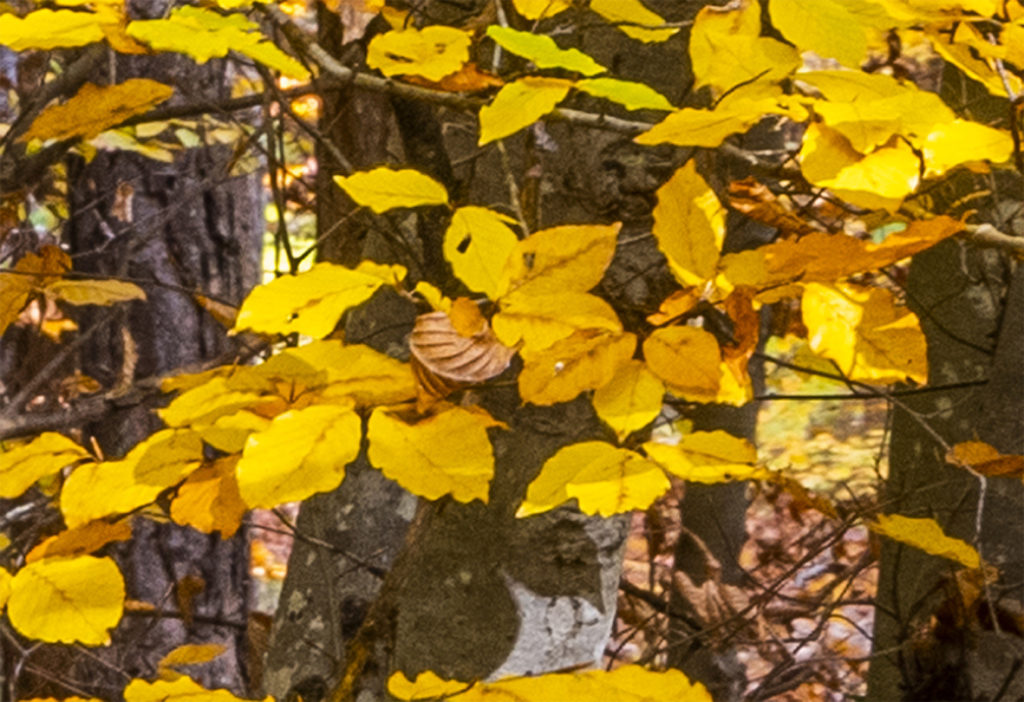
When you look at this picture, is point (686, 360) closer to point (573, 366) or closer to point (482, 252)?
point (573, 366)

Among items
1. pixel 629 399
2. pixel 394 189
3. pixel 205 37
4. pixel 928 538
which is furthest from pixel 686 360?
pixel 928 538

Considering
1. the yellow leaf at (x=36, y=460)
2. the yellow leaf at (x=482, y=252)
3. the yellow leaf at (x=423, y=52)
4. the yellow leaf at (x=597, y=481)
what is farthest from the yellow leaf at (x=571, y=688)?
the yellow leaf at (x=423, y=52)

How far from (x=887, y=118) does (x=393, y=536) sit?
1056 millimetres

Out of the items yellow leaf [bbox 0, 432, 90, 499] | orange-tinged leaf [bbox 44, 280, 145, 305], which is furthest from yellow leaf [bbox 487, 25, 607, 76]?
orange-tinged leaf [bbox 44, 280, 145, 305]

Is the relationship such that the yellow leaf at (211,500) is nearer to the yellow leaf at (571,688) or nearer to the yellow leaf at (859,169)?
the yellow leaf at (571,688)

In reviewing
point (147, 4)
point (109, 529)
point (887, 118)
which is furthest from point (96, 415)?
point (887, 118)

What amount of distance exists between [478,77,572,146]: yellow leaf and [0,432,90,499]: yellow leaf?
57 cm

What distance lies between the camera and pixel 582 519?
1070 millimetres

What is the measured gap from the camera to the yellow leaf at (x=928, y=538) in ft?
4.23

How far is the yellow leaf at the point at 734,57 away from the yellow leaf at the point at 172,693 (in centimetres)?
75

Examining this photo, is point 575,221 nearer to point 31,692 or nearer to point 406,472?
point 406,472

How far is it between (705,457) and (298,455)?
42cm

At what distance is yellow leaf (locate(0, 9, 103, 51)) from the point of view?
0.87 meters

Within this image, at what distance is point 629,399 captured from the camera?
2.89 ft
